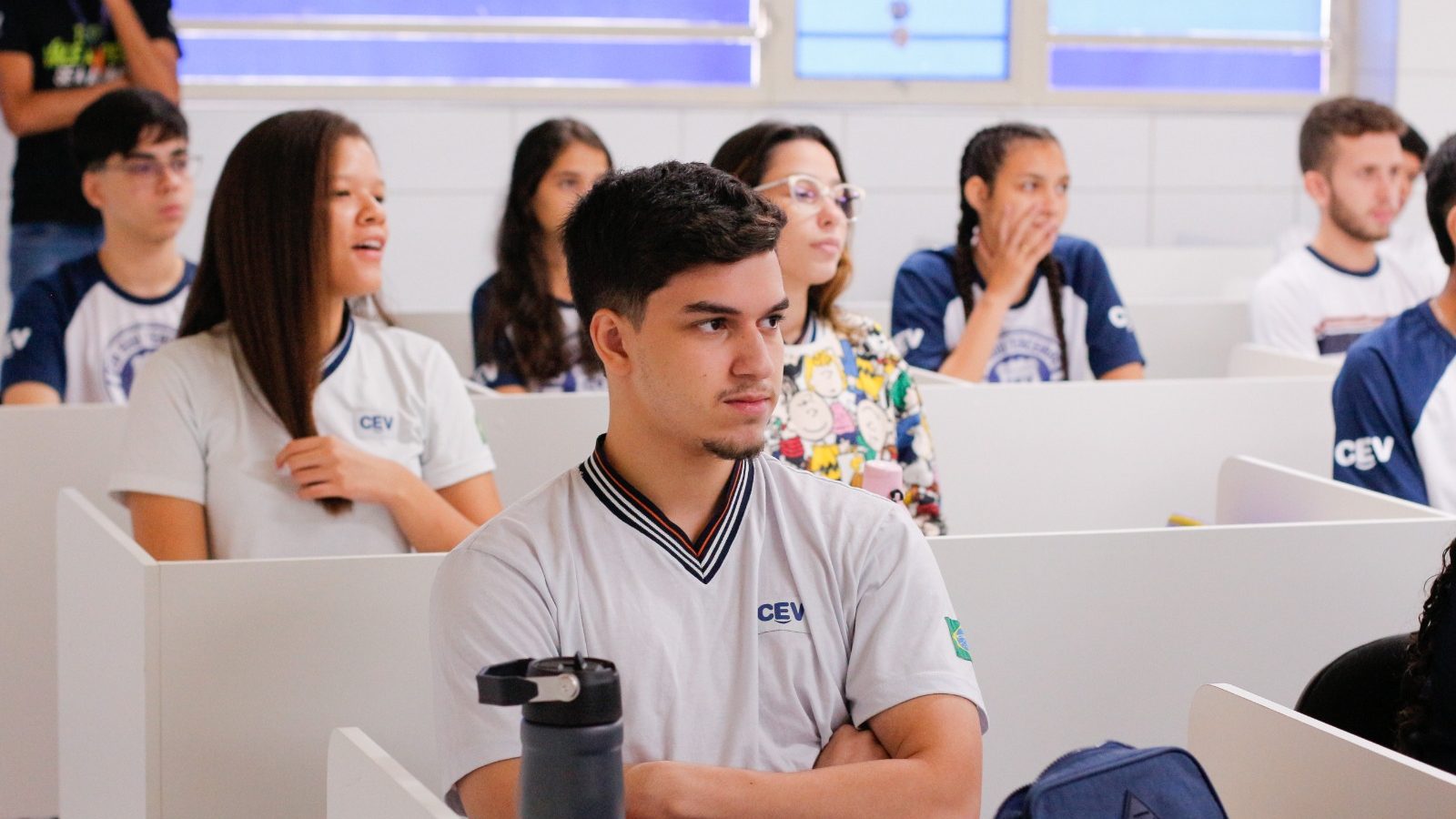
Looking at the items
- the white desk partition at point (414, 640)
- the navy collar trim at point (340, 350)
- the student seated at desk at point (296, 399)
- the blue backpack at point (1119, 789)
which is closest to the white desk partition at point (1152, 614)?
the white desk partition at point (414, 640)

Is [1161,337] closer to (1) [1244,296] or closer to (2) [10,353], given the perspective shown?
(1) [1244,296]

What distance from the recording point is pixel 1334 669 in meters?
1.75

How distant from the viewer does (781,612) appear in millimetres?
1501

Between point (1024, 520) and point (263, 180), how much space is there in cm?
151

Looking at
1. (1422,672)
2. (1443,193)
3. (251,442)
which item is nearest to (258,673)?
(251,442)

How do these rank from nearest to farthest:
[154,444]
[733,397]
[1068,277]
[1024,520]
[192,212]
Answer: [733,397]
[154,444]
[1024,520]
[1068,277]
[192,212]

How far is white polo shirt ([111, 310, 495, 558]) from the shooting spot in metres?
2.14

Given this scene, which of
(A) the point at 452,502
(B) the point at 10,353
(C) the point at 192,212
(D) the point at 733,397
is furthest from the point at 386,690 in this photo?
(C) the point at 192,212

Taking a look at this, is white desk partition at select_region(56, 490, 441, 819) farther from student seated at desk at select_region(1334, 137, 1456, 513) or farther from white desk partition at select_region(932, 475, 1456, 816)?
student seated at desk at select_region(1334, 137, 1456, 513)

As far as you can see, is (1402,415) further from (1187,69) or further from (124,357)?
(1187,69)

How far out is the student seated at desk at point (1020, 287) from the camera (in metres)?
3.54

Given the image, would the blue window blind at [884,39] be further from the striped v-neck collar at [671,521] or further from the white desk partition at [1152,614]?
the striped v-neck collar at [671,521]

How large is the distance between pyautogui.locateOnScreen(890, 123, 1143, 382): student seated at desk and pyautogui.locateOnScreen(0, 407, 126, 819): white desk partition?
1665mm

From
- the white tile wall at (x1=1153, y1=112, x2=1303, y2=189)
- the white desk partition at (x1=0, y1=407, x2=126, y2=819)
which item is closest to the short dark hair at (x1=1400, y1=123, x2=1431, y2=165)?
the white tile wall at (x1=1153, y1=112, x2=1303, y2=189)
